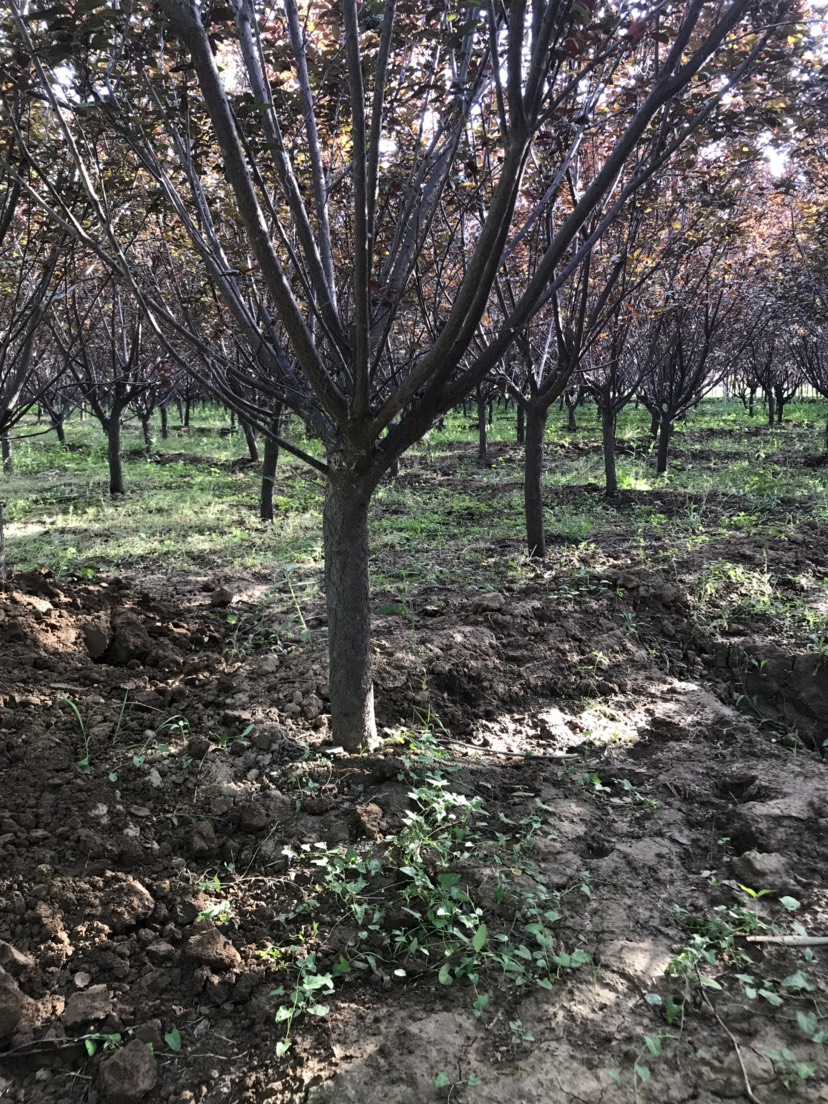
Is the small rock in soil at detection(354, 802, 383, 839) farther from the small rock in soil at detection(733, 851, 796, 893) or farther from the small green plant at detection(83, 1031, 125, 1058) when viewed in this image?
the small rock in soil at detection(733, 851, 796, 893)

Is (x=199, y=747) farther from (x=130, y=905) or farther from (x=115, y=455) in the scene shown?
(x=115, y=455)

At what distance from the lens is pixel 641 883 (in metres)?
2.31

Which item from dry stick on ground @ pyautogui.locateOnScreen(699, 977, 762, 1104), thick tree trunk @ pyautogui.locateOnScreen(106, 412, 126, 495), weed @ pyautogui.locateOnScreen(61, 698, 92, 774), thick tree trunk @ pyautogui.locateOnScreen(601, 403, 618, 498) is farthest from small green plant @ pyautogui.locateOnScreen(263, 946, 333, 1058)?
thick tree trunk @ pyautogui.locateOnScreen(106, 412, 126, 495)

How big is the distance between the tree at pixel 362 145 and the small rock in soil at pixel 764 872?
5.03ft

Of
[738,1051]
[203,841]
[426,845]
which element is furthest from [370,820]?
[738,1051]

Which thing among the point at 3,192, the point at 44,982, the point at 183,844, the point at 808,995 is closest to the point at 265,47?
the point at 3,192

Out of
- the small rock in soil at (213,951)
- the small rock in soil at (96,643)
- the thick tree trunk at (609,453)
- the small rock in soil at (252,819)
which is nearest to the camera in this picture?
the small rock in soil at (213,951)

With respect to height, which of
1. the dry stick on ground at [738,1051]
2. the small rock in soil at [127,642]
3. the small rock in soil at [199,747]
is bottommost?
the dry stick on ground at [738,1051]

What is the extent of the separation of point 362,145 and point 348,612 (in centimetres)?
173

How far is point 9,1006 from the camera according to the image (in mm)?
1702

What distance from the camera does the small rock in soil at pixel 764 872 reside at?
7.38ft

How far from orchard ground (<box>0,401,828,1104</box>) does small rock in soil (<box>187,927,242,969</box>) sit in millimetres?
15

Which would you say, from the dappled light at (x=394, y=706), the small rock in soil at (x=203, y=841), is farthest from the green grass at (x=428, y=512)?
the small rock in soil at (x=203, y=841)

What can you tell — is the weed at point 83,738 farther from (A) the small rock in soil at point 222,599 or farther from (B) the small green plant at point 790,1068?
(B) the small green plant at point 790,1068
